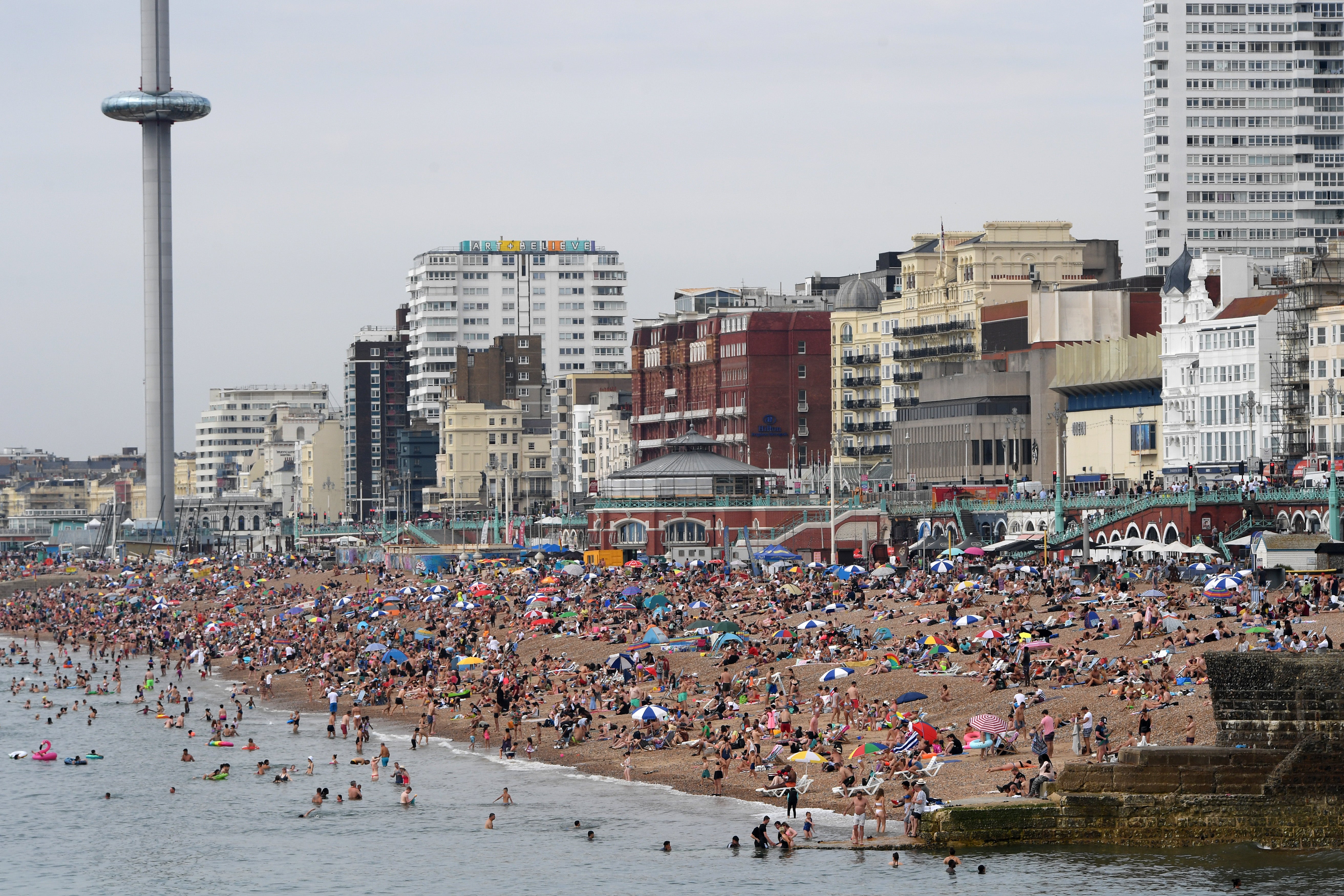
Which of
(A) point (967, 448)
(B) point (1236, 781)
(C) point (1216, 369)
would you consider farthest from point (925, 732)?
(A) point (967, 448)

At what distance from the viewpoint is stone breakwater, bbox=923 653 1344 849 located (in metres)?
39.4

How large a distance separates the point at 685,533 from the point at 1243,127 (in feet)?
315

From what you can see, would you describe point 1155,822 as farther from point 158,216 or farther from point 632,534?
point 158,216

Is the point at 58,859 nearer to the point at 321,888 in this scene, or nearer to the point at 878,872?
the point at 321,888

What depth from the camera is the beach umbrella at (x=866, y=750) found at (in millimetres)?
51031

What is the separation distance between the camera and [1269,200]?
19312 centimetres

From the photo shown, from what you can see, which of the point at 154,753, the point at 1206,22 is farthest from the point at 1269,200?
the point at 154,753

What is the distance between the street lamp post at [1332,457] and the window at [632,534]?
4306 cm

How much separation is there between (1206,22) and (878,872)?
162m

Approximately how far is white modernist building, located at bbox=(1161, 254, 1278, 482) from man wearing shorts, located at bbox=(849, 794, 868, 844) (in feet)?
186

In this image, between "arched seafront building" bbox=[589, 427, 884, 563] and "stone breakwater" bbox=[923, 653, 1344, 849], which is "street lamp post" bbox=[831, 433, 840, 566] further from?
"stone breakwater" bbox=[923, 653, 1344, 849]

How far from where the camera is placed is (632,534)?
12231cm

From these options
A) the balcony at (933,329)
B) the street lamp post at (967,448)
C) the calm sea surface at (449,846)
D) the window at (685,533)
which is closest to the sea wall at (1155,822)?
the calm sea surface at (449,846)

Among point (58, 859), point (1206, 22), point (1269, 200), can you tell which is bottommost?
point (58, 859)
